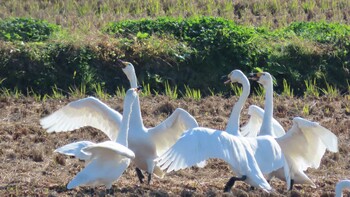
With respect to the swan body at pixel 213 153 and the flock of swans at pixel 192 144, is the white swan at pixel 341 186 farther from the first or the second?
the swan body at pixel 213 153

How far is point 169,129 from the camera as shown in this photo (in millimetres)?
11938

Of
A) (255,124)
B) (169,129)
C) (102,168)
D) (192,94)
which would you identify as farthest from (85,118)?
(192,94)

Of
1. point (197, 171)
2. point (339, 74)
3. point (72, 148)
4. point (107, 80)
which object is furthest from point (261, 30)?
point (72, 148)

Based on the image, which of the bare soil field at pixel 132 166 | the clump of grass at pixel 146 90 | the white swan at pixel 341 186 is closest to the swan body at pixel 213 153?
the bare soil field at pixel 132 166

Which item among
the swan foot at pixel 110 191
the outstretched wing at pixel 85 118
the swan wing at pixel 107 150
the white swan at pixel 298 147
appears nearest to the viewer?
the swan wing at pixel 107 150

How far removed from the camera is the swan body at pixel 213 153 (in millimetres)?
10320

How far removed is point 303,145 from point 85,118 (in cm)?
264

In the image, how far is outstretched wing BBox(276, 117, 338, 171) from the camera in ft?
37.3

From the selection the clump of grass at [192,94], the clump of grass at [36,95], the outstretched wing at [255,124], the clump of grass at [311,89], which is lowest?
the clump of grass at [311,89]

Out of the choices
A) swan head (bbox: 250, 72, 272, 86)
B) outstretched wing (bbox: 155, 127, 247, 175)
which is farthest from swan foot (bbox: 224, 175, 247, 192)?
swan head (bbox: 250, 72, 272, 86)

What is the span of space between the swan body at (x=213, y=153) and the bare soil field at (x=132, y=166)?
0.96ft

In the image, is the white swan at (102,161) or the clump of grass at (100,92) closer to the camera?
the white swan at (102,161)

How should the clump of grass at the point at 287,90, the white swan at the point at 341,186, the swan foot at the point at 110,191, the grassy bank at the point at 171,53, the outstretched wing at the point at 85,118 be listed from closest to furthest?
the white swan at the point at 341,186
the swan foot at the point at 110,191
the outstretched wing at the point at 85,118
the clump of grass at the point at 287,90
the grassy bank at the point at 171,53

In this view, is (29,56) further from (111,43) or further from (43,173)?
(43,173)
